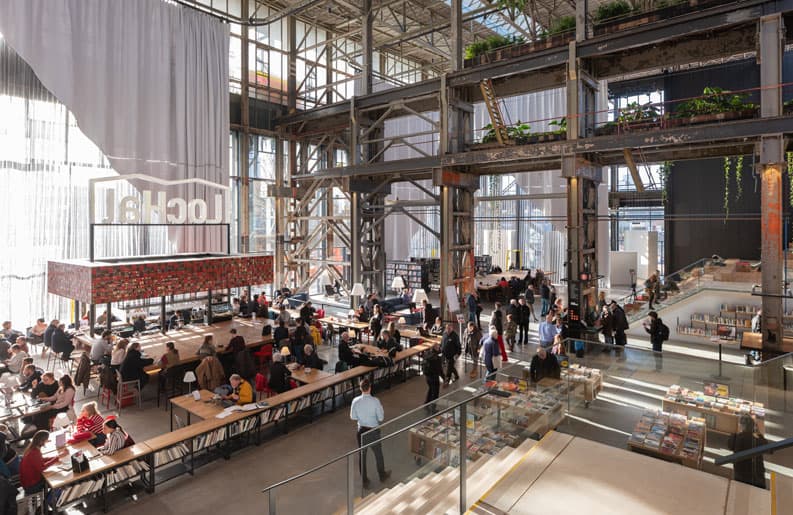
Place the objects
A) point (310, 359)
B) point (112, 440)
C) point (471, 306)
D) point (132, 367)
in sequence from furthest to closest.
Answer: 1. point (471, 306)
2. point (310, 359)
3. point (132, 367)
4. point (112, 440)

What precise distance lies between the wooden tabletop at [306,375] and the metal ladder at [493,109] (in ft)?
26.5

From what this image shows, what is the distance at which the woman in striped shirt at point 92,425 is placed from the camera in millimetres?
6480

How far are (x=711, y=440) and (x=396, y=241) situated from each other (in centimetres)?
2002

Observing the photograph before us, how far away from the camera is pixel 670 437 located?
6707 mm

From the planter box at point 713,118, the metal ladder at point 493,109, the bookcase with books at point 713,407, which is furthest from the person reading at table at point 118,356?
the planter box at point 713,118

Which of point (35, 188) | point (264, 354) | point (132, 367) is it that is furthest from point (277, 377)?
point (35, 188)

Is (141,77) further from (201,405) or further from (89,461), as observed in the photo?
(89,461)

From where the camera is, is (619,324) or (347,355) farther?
(619,324)

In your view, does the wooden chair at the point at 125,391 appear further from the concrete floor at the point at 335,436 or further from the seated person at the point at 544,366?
the seated person at the point at 544,366

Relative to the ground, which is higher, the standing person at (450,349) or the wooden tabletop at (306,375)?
the standing person at (450,349)

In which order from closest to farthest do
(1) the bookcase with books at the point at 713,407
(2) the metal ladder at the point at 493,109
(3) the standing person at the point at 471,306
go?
(1) the bookcase with books at the point at 713,407 → (2) the metal ladder at the point at 493,109 → (3) the standing person at the point at 471,306

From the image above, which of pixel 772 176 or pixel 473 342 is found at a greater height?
pixel 772 176

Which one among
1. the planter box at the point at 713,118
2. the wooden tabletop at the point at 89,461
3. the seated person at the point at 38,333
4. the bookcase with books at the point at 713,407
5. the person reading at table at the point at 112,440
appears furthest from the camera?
the seated person at the point at 38,333

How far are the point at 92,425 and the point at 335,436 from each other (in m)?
3.52
